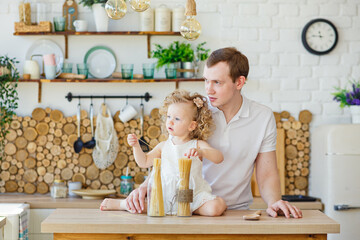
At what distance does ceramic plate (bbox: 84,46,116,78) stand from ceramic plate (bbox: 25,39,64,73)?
0.26 meters

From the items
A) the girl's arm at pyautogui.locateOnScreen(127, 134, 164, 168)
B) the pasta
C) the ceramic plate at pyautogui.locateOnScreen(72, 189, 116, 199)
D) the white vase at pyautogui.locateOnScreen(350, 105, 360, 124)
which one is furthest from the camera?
the white vase at pyautogui.locateOnScreen(350, 105, 360, 124)

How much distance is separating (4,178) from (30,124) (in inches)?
20.8

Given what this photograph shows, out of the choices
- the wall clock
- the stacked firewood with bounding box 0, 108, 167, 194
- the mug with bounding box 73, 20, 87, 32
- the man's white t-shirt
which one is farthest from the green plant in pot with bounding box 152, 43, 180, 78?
the man's white t-shirt

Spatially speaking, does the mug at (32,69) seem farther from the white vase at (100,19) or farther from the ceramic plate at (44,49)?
the white vase at (100,19)

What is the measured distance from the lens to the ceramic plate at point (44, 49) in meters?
4.95

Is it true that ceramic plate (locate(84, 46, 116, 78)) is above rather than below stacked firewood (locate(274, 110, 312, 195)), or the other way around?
above

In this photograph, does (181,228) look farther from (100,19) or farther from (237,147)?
(100,19)

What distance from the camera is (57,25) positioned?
4805mm

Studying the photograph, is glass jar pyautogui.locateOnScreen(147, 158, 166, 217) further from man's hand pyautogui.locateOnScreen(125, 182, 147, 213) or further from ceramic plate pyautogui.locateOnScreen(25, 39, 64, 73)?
ceramic plate pyautogui.locateOnScreen(25, 39, 64, 73)

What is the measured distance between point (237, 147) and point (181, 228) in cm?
75

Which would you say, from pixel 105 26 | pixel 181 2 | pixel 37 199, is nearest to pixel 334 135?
pixel 181 2

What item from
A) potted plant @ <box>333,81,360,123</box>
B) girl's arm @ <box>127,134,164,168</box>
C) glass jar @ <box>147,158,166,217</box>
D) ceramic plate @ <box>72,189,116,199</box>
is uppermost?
potted plant @ <box>333,81,360,123</box>

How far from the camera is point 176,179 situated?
2209 mm

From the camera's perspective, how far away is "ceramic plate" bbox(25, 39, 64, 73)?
16.2 ft
